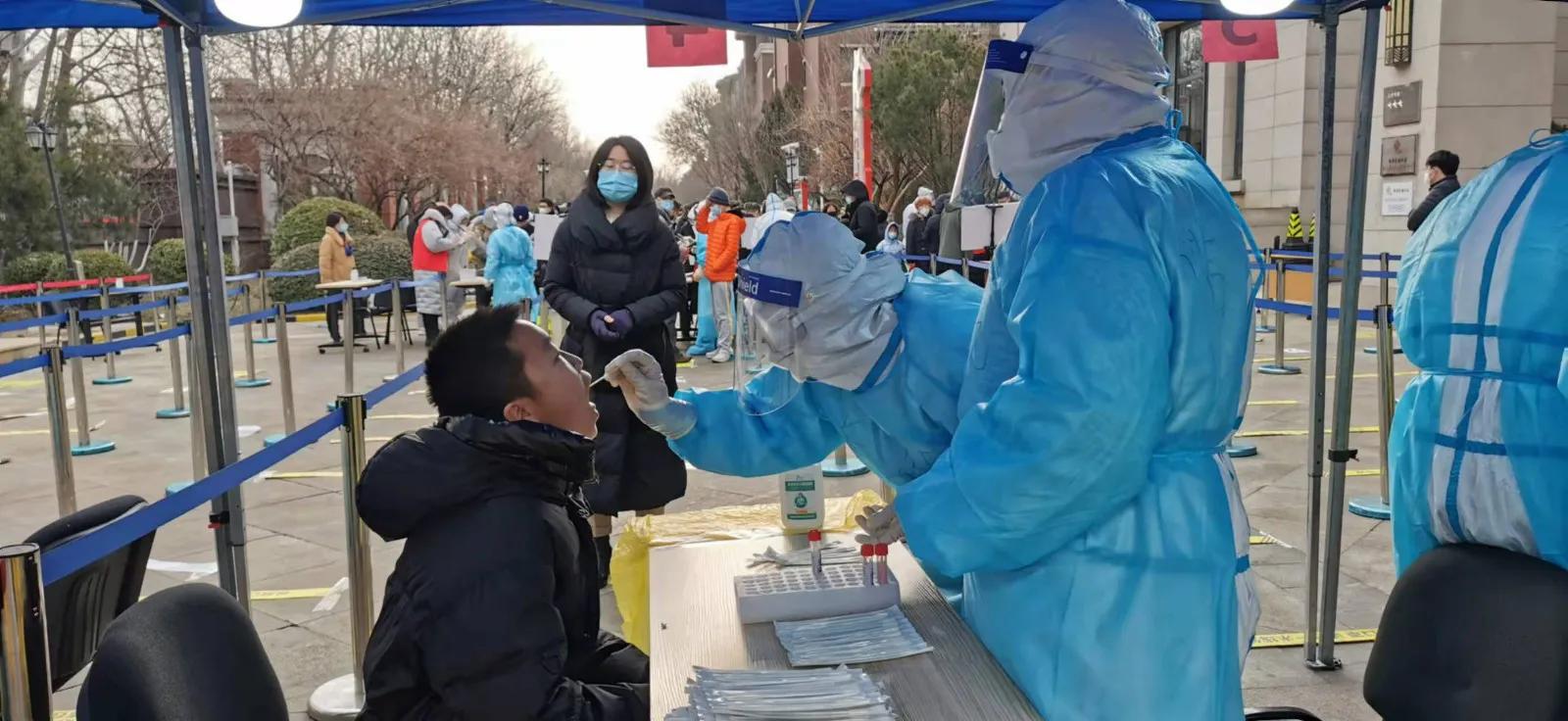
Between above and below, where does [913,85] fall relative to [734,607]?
above

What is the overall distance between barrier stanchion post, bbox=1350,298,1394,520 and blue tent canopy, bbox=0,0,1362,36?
2027 mm

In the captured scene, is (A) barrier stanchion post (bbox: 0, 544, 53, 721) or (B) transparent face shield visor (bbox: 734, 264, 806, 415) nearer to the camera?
(A) barrier stanchion post (bbox: 0, 544, 53, 721)

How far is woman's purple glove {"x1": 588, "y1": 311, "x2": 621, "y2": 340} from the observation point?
4578mm

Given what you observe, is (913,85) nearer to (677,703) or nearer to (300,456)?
(300,456)

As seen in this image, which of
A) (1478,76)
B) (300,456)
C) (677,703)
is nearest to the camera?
(677,703)

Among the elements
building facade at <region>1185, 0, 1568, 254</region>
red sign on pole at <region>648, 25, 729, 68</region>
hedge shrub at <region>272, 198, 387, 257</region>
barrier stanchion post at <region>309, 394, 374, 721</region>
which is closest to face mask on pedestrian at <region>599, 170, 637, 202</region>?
red sign on pole at <region>648, 25, 729, 68</region>

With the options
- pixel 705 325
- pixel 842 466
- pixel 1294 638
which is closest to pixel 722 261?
pixel 705 325

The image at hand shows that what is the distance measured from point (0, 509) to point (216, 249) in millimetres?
4374

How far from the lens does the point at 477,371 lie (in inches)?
82.2

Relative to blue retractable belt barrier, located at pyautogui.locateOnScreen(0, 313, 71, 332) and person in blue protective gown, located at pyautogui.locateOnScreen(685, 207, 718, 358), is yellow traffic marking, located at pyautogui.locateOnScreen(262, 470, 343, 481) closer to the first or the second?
blue retractable belt barrier, located at pyautogui.locateOnScreen(0, 313, 71, 332)

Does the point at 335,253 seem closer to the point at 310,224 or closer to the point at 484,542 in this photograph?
the point at 310,224

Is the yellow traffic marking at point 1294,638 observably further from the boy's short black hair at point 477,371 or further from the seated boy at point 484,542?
the boy's short black hair at point 477,371

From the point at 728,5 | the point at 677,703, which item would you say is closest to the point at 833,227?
the point at 677,703

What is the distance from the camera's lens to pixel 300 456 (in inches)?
299
